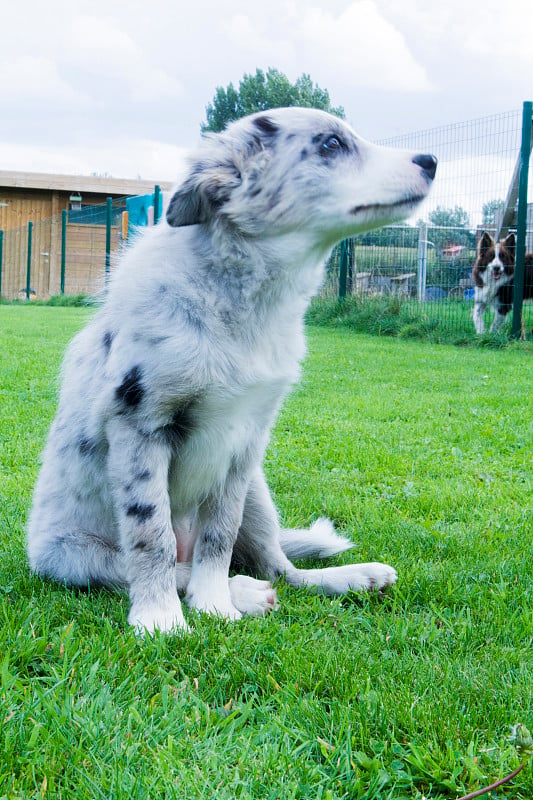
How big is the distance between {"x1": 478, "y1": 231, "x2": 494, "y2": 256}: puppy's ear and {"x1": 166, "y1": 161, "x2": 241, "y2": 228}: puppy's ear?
32.3ft

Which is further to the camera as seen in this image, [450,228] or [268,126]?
[450,228]

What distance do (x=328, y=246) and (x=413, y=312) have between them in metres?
9.86

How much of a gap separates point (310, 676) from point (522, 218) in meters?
9.72

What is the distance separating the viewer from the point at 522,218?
10508mm

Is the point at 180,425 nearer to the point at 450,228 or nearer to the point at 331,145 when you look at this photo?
the point at 331,145

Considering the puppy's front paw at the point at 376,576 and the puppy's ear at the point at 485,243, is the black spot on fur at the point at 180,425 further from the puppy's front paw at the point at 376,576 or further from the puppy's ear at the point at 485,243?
the puppy's ear at the point at 485,243

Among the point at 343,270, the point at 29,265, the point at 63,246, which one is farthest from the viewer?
the point at 29,265

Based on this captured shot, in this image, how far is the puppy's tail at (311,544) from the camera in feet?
9.54

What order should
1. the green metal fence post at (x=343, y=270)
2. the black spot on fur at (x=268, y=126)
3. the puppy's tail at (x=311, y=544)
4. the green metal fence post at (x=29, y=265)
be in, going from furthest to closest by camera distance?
the green metal fence post at (x=29, y=265) → the green metal fence post at (x=343, y=270) → the puppy's tail at (x=311, y=544) → the black spot on fur at (x=268, y=126)

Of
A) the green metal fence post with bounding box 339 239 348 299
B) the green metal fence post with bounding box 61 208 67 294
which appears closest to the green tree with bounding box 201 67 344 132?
the green metal fence post with bounding box 61 208 67 294

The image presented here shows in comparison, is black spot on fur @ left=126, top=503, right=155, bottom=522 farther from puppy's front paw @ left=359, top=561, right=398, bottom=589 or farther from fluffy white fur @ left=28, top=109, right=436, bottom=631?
puppy's front paw @ left=359, top=561, right=398, bottom=589

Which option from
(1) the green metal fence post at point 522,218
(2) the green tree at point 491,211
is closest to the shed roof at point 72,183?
(2) the green tree at point 491,211

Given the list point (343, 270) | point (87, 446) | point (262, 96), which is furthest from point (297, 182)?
point (262, 96)

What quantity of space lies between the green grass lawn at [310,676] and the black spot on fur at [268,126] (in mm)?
1443
